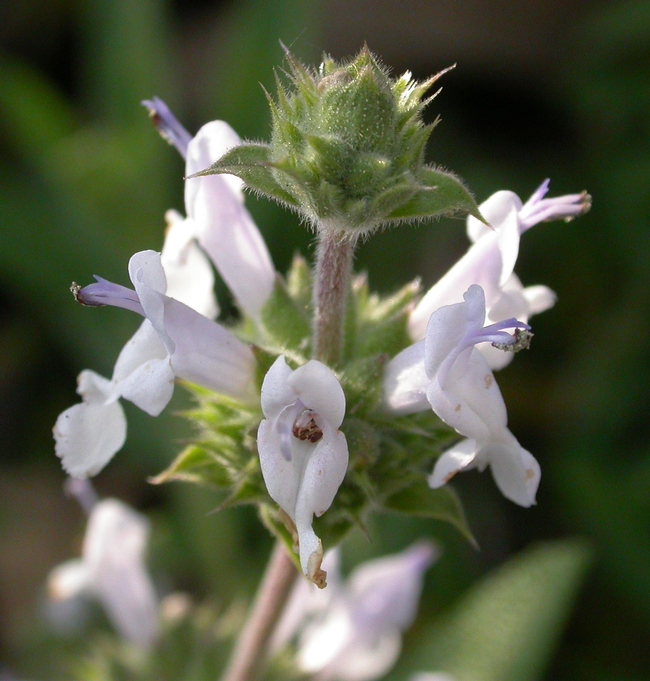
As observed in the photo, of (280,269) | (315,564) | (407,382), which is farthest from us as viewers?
(280,269)

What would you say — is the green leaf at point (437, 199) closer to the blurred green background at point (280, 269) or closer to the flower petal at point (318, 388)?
the flower petal at point (318, 388)

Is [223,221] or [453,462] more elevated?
[223,221]

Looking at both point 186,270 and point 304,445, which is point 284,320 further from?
point 304,445

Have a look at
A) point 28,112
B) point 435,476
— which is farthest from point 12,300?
point 435,476

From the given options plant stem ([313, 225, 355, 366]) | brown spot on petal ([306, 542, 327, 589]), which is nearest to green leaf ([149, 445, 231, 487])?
plant stem ([313, 225, 355, 366])

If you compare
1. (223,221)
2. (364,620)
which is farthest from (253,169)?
(364,620)

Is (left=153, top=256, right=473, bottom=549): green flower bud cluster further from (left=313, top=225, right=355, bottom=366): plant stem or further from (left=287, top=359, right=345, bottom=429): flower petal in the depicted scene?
(left=287, top=359, right=345, bottom=429): flower petal
